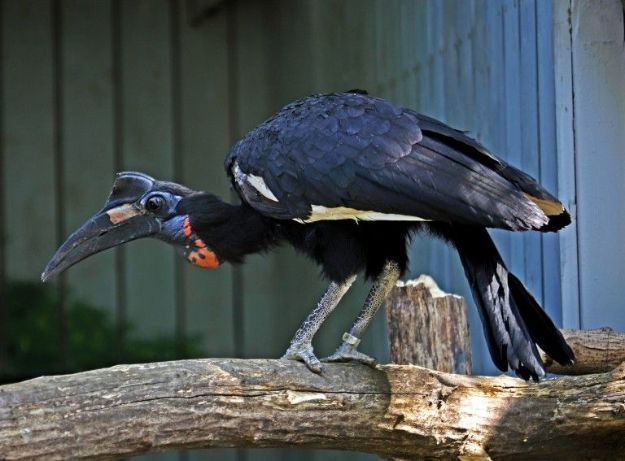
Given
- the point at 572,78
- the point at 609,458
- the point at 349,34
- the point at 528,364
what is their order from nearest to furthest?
the point at 528,364 < the point at 609,458 < the point at 572,78 < the point at 349,34

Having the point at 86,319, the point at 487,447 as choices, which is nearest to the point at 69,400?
the point at 487,447

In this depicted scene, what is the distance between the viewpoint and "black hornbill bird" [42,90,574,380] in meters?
4.04

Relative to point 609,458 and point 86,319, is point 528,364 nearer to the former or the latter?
point 609,458

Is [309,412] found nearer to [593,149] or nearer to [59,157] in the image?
[593,149]

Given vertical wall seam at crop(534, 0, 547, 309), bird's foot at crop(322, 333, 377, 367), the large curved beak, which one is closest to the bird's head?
the large curved beak

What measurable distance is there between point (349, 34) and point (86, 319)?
3199 millimetres

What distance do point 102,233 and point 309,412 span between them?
1456 mm

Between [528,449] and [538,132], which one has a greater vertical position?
[538,132]

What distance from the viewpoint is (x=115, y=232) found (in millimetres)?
4938

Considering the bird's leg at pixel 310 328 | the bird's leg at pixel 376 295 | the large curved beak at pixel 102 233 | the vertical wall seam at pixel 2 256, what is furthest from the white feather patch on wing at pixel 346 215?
the vertical wall seam at pixel 2 256

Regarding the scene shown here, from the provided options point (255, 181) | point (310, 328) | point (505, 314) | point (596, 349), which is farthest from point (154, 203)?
point (596, 349)

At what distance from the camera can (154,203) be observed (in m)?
4.98

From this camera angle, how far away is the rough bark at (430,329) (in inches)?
187

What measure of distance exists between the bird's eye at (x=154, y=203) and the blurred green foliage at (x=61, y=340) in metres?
4.59
